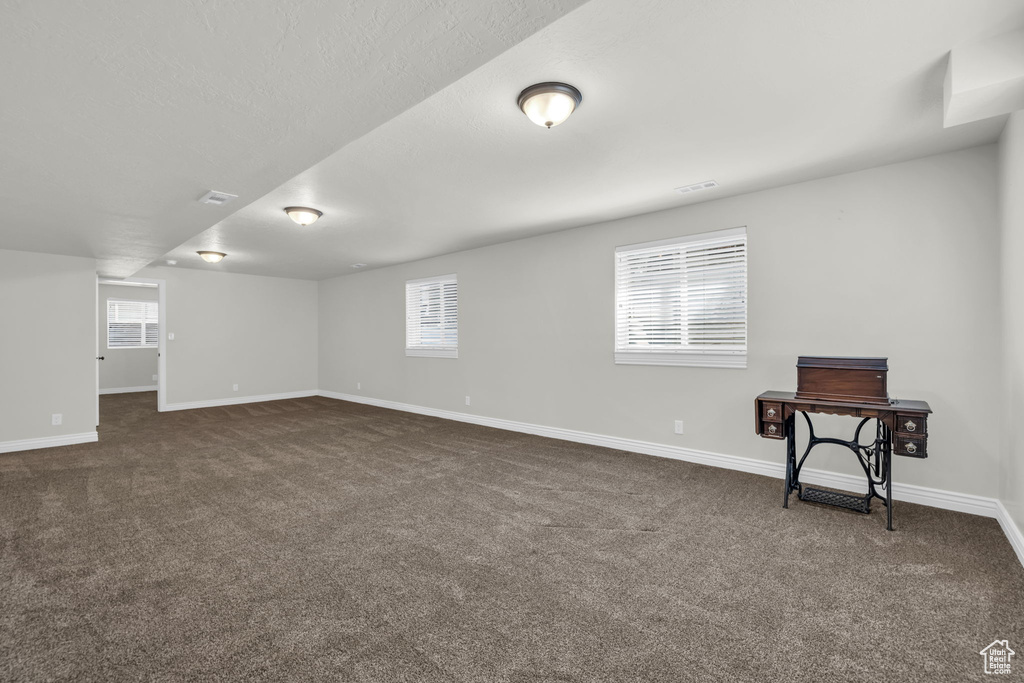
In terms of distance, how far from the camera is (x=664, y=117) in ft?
8.74

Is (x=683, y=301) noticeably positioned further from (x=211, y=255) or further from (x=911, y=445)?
(x=211, y=255)

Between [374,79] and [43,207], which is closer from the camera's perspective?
[374,79]

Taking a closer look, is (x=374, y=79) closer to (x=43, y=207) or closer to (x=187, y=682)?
(x=187, y=682)

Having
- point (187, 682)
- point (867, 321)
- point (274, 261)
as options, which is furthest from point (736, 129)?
point (274, 261)

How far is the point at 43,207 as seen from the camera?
11.3 feet

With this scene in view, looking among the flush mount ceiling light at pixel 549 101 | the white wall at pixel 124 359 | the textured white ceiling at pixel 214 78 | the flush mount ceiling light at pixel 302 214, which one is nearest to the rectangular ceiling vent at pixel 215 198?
the textured white ceiling at pixel 214 78

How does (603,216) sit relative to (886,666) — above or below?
above

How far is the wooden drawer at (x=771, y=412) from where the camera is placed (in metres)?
3.21

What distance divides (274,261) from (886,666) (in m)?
7.98

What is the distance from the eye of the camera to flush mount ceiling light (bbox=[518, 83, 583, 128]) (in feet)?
7.57

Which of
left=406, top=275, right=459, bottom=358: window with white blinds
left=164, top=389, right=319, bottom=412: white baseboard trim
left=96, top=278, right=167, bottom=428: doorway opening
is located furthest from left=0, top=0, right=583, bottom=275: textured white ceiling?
left=96, top=278, right=167, bottom=428: doorway opening

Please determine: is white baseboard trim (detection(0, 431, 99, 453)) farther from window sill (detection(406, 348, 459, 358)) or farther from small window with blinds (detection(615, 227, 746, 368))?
small window with blinds (detection(615, 227, 746, 368))

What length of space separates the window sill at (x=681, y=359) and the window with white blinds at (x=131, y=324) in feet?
34.6

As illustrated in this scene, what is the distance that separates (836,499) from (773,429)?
2.33ft
